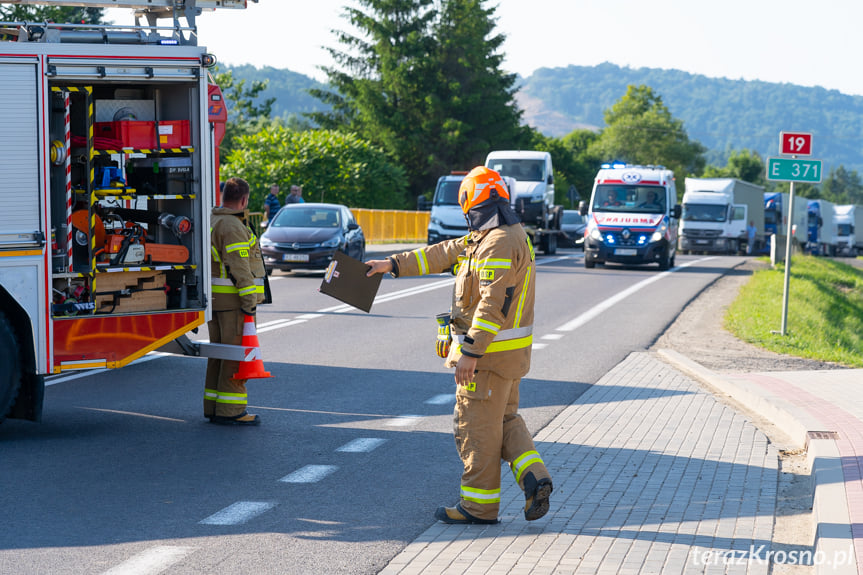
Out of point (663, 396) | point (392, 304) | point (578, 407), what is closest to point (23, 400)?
point (578, 407)

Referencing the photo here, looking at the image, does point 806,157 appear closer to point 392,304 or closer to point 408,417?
point 392,304

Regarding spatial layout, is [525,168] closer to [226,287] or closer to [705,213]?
[705,213]

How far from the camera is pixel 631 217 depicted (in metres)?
30.0

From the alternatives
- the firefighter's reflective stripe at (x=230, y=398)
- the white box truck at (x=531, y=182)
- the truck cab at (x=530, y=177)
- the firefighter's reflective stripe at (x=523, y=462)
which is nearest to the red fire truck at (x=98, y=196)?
the firefighter's reflective stripe at (x=230, y=398)

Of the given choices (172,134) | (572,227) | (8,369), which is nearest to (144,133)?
(172,134)

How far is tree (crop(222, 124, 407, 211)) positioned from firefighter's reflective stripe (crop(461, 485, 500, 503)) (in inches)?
1373

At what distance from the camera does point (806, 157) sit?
1594 cm

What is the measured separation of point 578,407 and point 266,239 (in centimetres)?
1575

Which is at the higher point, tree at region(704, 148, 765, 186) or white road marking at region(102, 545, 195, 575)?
Result: tree at region(704, 148, 765, 186)

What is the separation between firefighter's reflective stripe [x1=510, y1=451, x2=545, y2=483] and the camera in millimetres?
5859

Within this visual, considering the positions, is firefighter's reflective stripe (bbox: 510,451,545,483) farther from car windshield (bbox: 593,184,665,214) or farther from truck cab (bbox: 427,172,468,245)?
truck cab (bbox: 427,172,468,245)

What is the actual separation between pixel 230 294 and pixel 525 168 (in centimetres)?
2809

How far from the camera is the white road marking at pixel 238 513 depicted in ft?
19.2

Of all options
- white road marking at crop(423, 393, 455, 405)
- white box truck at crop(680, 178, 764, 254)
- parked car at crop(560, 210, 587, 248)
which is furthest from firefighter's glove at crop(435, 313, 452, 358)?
white box truck at crop(680, 178, 764, 254)
